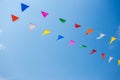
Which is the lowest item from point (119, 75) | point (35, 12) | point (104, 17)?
point (119, 75)

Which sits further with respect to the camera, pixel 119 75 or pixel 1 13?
pixel 119 75

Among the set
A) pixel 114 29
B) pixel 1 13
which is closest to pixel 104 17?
pixel 114 29

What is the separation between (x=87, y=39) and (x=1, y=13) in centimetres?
317

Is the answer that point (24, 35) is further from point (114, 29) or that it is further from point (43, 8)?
point (114, 29)

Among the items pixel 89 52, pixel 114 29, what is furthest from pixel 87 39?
pixel 114 29

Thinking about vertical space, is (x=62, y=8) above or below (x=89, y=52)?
above

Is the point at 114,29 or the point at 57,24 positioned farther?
the point at 114,29

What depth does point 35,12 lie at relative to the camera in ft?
26.8

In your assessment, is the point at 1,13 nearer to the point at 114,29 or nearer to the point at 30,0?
the point at 30,0

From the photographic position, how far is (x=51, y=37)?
8781 mm

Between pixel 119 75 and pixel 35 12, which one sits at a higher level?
pixel 35 12

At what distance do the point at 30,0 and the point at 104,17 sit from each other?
283 cm

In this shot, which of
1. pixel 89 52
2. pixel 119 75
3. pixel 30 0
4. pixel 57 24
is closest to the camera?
pixel 30 0

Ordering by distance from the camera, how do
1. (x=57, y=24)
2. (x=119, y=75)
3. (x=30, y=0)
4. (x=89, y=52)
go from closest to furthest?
(x=30, y=0)
(x=57, y=24)
(x=89, y=52)
(x=119, y=75)
